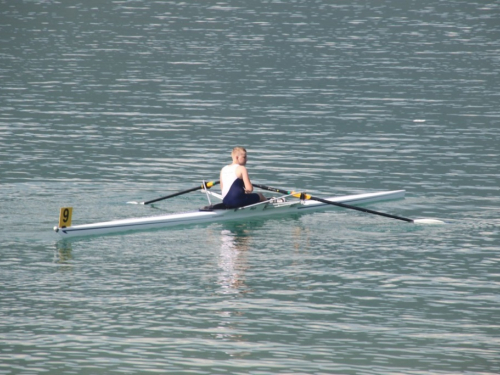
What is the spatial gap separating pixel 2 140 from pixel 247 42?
29092 mm

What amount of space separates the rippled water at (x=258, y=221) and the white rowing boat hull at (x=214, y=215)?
246 millimetres

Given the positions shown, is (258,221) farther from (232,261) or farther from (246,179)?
(232,261)

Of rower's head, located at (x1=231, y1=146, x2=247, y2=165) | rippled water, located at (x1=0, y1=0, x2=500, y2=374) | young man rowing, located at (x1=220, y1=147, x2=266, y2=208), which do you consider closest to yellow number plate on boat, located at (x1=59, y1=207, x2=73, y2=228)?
rippled water, located at (x1=0, y1=0, x2=500, y2=374)

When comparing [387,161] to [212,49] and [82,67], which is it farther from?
[212,49]

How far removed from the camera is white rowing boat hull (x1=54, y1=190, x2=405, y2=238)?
18.2 meters

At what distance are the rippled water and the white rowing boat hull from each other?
25 cm

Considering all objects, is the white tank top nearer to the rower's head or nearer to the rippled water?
the rower's head

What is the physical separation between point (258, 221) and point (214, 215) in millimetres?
885

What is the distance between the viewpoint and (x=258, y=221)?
20.0 metres

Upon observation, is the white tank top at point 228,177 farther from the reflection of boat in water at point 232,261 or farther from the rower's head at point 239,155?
the reflection of boat in water at point 232,261

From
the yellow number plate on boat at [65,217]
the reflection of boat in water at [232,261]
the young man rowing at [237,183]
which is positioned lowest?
the reflection of boat in water at [232,261]

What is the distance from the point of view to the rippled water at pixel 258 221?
12.8m

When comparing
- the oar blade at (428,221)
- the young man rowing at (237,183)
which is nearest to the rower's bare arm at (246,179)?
the young man rowing at (237,183)

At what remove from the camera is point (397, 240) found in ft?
60.3
